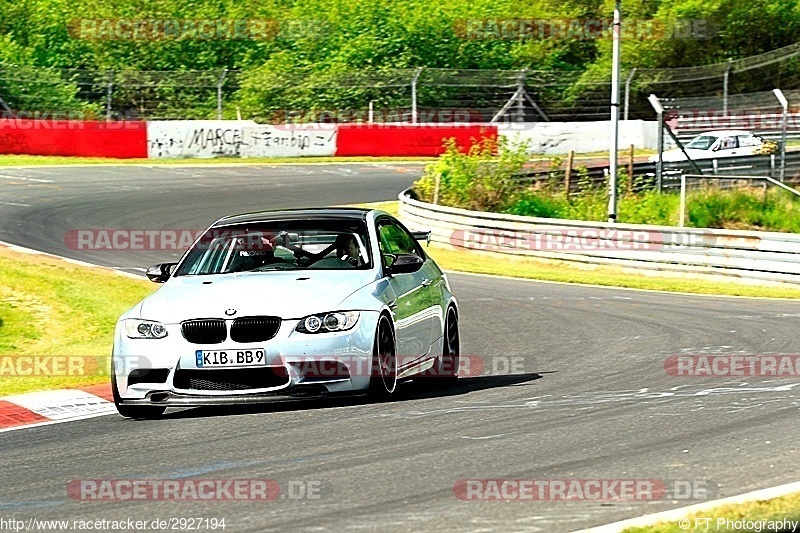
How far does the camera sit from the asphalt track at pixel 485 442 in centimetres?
652

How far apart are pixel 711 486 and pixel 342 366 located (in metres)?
3.31

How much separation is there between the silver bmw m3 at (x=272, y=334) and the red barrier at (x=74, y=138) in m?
31.8

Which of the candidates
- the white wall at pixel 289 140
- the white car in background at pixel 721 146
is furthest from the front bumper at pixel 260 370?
the white wall at pixel 289 140

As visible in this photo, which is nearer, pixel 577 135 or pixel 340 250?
pixel 340 250

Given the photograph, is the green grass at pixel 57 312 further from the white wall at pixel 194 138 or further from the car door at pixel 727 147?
the white wall at pixel 194 138

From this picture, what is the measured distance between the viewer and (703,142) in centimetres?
3769

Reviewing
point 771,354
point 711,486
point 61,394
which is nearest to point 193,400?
point 61,394

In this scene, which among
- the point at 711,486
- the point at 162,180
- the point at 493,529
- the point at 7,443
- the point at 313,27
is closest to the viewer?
the point at 493,529

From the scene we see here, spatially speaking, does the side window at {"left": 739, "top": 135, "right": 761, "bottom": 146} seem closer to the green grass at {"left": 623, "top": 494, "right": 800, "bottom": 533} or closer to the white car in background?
the white car in background

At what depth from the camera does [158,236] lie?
27.2 metres

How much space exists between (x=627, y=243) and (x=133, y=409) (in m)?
14.6

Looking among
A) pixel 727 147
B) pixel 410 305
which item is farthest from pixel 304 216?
pixel 727 147

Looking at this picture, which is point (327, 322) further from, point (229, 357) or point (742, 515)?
point (742, 515)

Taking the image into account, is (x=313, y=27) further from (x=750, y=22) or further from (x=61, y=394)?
(x=61, y=394)
